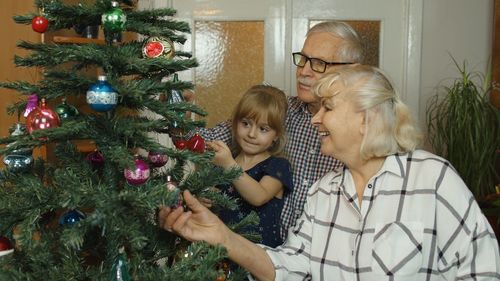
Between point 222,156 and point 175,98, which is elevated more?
point 175,98

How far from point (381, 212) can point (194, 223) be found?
0.51 meters

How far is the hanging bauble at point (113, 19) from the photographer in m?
1.00

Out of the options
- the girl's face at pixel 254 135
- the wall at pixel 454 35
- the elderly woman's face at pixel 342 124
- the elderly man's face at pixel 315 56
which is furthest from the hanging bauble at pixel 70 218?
the wall at pixel 454 35

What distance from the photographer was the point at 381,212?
1.41 metres

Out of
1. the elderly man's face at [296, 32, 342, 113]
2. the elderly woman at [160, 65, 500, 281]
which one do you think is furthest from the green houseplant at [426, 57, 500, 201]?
the elderly woman at [160, 65, 500, 281]

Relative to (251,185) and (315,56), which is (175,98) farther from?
(315,56)

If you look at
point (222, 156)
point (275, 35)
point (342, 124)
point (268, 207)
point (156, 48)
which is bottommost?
point (268, 207)

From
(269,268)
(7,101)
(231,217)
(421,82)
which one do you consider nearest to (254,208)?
(231,217)

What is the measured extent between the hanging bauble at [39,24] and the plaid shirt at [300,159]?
0.93 meters

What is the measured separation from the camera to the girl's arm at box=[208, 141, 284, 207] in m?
1.53

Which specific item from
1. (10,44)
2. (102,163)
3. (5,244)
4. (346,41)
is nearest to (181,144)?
(102,163)

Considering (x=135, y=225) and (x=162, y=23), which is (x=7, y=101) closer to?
(x=162, y=23)

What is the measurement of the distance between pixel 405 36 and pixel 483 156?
880mm

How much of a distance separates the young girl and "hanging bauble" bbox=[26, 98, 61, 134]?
82 cm
